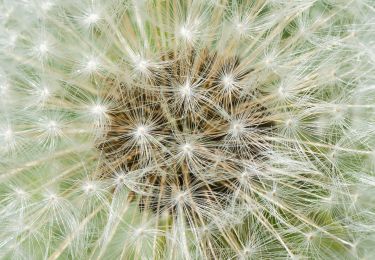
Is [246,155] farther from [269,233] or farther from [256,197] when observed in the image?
[269,233]

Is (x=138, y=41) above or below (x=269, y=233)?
above

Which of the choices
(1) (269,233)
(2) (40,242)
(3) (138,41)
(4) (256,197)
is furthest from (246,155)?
(2) (40,242)

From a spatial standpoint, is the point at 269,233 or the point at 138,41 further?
the point at 138,41

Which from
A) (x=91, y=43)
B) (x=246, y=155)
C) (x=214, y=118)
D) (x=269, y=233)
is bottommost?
(x=269, y=233)
